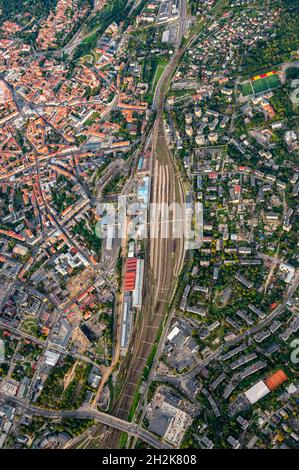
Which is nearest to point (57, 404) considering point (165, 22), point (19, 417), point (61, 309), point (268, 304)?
point (19, 417)

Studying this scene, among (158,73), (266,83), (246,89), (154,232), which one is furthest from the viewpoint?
(158,73)

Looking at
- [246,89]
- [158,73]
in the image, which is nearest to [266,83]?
[246,89]

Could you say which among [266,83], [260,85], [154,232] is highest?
[266,83]

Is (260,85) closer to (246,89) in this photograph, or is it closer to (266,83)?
(266,83)

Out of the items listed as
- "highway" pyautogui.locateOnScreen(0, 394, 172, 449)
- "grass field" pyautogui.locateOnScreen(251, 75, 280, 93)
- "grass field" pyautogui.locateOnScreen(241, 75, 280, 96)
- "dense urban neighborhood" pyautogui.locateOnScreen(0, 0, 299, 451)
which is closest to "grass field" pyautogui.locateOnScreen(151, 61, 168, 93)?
"dense urban neighborhood" pyautogui.locateOnScreen(0, 0, 299, 451)

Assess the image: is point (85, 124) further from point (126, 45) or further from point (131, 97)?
point (126, 45)

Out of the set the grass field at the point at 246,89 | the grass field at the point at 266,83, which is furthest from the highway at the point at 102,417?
the grass field at the point at 266,83

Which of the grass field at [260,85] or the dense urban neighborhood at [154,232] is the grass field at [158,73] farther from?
the grass field at [260,85]
